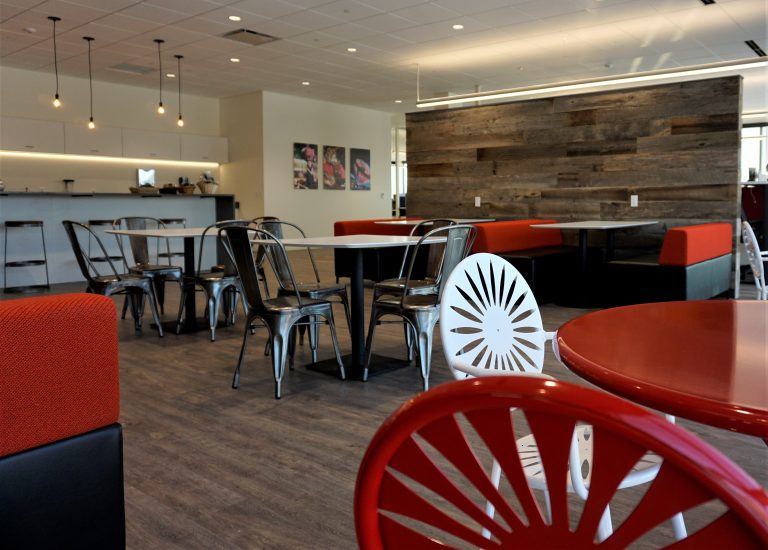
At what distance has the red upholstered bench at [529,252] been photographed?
6094 mm

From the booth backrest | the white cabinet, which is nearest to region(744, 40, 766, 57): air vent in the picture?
the booth backrest

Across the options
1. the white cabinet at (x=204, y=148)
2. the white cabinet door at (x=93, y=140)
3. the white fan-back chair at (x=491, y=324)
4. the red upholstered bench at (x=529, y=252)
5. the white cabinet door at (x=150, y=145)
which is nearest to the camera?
the white fan-back chair at (x=491, y=324)

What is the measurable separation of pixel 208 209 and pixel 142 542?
8307 mm

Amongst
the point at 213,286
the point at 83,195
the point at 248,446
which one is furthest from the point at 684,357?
the point at 83,195

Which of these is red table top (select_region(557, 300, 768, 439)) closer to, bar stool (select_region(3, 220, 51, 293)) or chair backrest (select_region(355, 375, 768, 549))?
chair backrest (select_region(355, 375, 768, 549))

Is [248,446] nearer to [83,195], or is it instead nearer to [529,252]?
[529,252]

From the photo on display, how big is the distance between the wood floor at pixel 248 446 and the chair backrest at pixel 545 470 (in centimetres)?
138

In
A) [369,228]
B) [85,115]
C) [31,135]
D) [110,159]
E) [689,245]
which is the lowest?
[689,245]

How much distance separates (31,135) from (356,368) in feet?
27.6

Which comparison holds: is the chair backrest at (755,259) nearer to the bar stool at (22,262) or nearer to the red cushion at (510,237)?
the red cushion at (510,237)

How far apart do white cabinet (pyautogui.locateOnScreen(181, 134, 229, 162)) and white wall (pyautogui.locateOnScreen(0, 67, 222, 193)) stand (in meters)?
0.36

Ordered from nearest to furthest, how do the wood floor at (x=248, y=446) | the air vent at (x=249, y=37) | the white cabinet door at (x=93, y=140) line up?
1. the wood floor at (x=248, y=446)
2. the air vent at (x=249, y=37)
3. the white cabinet door at (x=93, y=140)

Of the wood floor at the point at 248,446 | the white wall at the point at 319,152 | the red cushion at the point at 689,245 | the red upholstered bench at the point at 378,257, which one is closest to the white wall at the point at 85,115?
the white wall at the point at 319,152

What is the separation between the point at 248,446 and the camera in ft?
8.67
